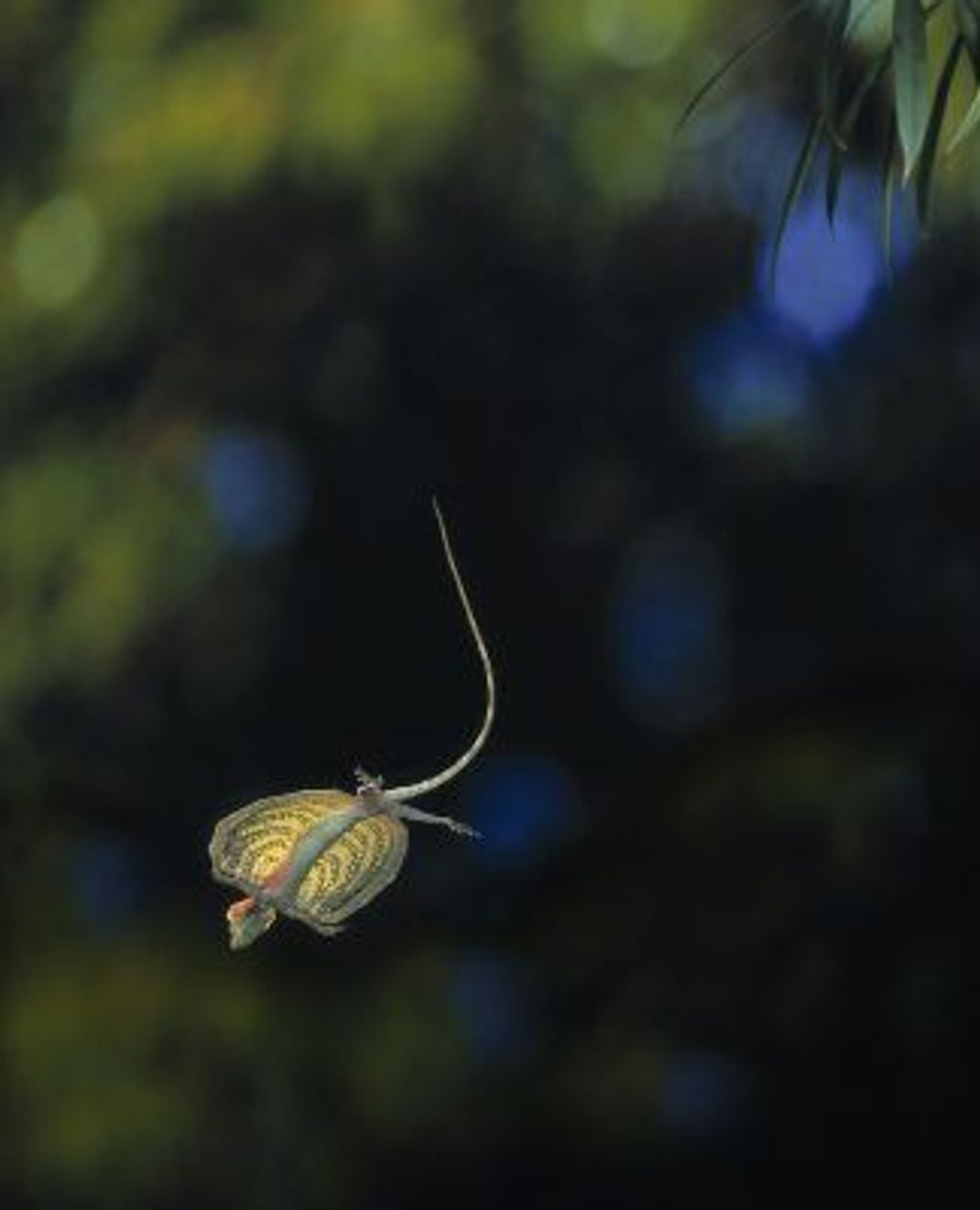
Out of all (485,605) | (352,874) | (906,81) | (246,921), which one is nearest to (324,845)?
(352,874)

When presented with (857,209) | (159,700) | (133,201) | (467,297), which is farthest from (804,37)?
(159,700)

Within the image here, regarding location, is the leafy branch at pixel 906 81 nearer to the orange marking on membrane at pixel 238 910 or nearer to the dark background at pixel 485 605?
the dark background at pixel 485 605

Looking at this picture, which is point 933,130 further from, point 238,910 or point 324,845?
point 238,910

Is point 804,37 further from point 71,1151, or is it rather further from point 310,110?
point 71,1151

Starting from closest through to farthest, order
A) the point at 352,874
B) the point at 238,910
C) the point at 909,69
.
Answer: the point at 909,69
the point at 352,874
the point at 238,910

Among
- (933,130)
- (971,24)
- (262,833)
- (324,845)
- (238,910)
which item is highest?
(971,24)
